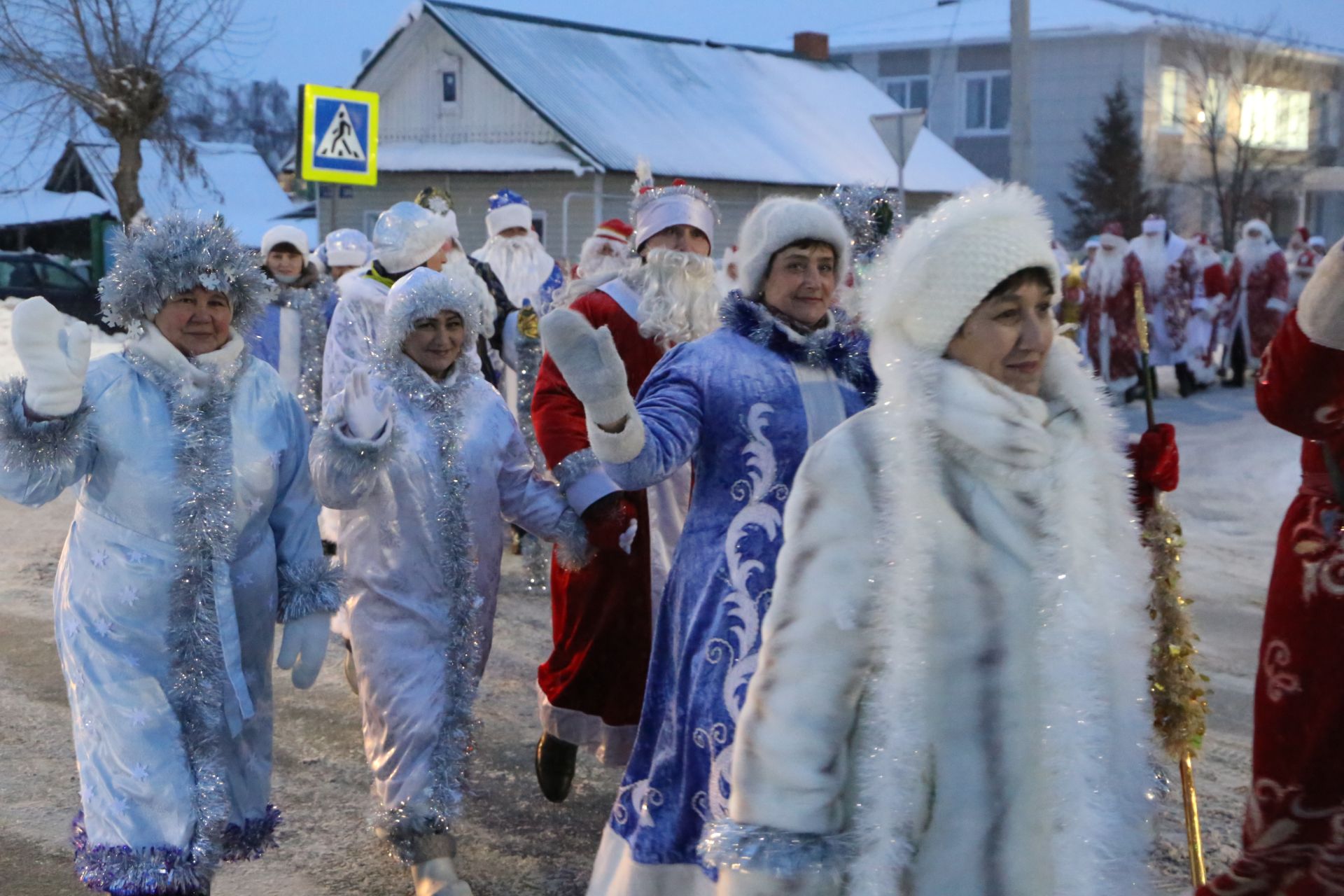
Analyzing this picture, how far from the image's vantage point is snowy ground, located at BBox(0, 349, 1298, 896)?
495 cm

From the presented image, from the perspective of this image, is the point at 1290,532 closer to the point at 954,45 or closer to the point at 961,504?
the point at 961,504

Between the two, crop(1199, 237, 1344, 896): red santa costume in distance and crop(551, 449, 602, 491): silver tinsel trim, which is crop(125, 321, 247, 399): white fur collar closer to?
crop(551, 449, 602, 491): silver tinsel trim

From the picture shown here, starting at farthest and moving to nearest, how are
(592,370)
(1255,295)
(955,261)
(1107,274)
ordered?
(1255,295) → (1107,274) → (592,370) → (955,261)

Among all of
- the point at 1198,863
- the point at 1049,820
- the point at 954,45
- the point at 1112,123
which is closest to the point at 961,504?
the point at 1049,820

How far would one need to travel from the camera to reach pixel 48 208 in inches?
1550

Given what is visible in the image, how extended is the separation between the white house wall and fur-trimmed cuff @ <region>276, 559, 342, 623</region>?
2506 centimetres

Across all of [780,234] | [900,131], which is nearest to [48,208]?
[900,131]

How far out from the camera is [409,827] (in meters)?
4.60

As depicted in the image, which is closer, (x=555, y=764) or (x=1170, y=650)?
(x=1170, y=650)

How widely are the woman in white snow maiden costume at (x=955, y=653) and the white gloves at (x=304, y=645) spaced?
203 cm

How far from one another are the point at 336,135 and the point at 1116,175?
32.6 metres

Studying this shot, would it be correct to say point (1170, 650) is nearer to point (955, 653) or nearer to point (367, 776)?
point (955, 653)

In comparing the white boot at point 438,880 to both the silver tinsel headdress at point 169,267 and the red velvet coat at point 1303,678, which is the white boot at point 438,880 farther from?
the red velvet coat at point 1303,678

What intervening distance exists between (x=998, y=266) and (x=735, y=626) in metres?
1.31
